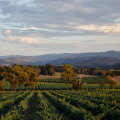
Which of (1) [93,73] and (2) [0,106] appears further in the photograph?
(1) [93,73]

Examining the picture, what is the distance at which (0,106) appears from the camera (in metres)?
21.2

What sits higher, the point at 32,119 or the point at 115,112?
the point at 115,112

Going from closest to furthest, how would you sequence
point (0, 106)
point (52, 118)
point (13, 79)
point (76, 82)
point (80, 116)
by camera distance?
1. point (52, 118)
2. point (80, 116)
3. point (0, 106)
4. point (76, 82)
5. point (13, 79)

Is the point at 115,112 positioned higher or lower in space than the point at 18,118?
higher

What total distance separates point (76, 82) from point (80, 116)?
41174mm

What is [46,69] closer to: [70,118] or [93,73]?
[93,73]

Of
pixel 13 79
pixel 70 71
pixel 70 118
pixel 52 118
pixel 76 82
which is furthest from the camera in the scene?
pixel 70 71

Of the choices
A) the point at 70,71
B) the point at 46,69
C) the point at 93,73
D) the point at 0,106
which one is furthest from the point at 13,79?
the point at 93,73

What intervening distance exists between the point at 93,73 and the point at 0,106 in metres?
166

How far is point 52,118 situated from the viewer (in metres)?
14.4

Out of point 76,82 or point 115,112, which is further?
point 76,82

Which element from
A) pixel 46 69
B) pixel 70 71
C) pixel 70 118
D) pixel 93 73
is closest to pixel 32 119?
pixel 70 118

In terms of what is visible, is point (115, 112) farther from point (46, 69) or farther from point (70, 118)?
point (46, 69)

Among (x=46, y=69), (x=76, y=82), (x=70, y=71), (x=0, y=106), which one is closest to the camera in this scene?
(x=0, y=106)
